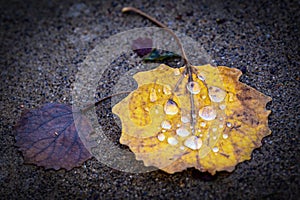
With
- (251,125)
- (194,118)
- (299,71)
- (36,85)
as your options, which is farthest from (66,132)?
(299,71)

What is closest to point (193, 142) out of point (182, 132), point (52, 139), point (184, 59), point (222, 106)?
point (182, 132)

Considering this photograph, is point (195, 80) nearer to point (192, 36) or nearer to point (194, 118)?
point (194, 118)

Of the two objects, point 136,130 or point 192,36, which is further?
point 192,36

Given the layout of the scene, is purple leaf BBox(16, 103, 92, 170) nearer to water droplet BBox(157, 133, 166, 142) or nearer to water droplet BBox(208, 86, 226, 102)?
water droplet BBox(157, 133, 166, 142)

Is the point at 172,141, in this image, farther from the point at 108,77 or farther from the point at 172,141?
the point at 108,77

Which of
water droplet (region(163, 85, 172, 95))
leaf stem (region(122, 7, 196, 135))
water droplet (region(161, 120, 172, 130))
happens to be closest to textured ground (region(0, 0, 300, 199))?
leaf stem (region(122, 7, 196, 135))

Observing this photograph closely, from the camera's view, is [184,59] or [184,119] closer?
[184,119]

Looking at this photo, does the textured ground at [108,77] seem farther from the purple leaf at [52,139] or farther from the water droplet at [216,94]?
the water droplet at [216,94]
